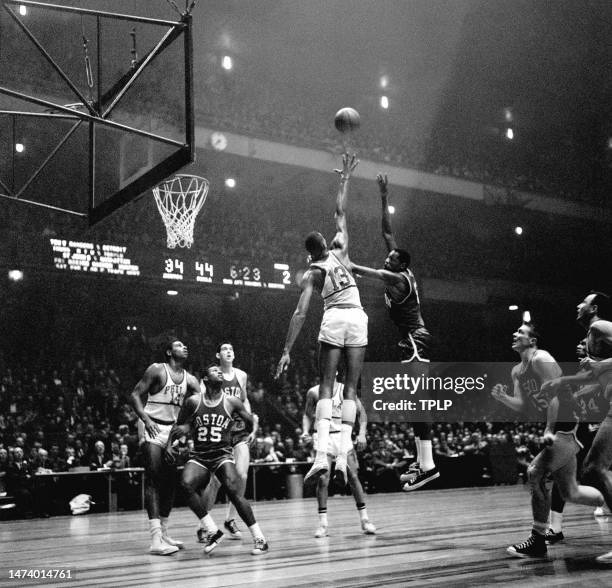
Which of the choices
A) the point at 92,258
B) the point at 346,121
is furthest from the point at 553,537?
the point at 92,258

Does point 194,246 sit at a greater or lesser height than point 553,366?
greater

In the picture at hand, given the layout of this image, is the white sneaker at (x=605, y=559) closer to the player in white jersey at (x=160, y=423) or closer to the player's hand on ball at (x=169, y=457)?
the player in white jersey at (x=160, y=423)

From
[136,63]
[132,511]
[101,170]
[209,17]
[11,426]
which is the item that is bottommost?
[132,511]

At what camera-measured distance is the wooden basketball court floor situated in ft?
17.1

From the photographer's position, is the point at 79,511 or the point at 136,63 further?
the point at 79,511

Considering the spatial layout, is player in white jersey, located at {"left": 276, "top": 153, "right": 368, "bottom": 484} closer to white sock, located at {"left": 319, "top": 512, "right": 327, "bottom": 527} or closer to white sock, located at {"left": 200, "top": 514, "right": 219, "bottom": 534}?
white sock, located at {"left": 200, "top": 514, "right": 219, "bottom": 534}

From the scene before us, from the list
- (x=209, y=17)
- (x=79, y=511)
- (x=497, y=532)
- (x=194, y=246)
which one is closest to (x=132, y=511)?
(x=79, y=511)

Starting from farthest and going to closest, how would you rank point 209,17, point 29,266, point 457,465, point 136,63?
point 209,17 < point 29,266 < point 457,465 < point 136,63

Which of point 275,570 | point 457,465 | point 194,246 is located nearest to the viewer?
point 275,570

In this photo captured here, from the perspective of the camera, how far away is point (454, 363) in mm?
29609

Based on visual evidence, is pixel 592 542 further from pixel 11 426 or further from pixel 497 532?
pixel 11 426

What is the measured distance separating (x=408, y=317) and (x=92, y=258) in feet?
53.6

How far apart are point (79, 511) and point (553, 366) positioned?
9.24 meters

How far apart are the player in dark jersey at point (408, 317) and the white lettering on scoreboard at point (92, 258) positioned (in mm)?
15993
